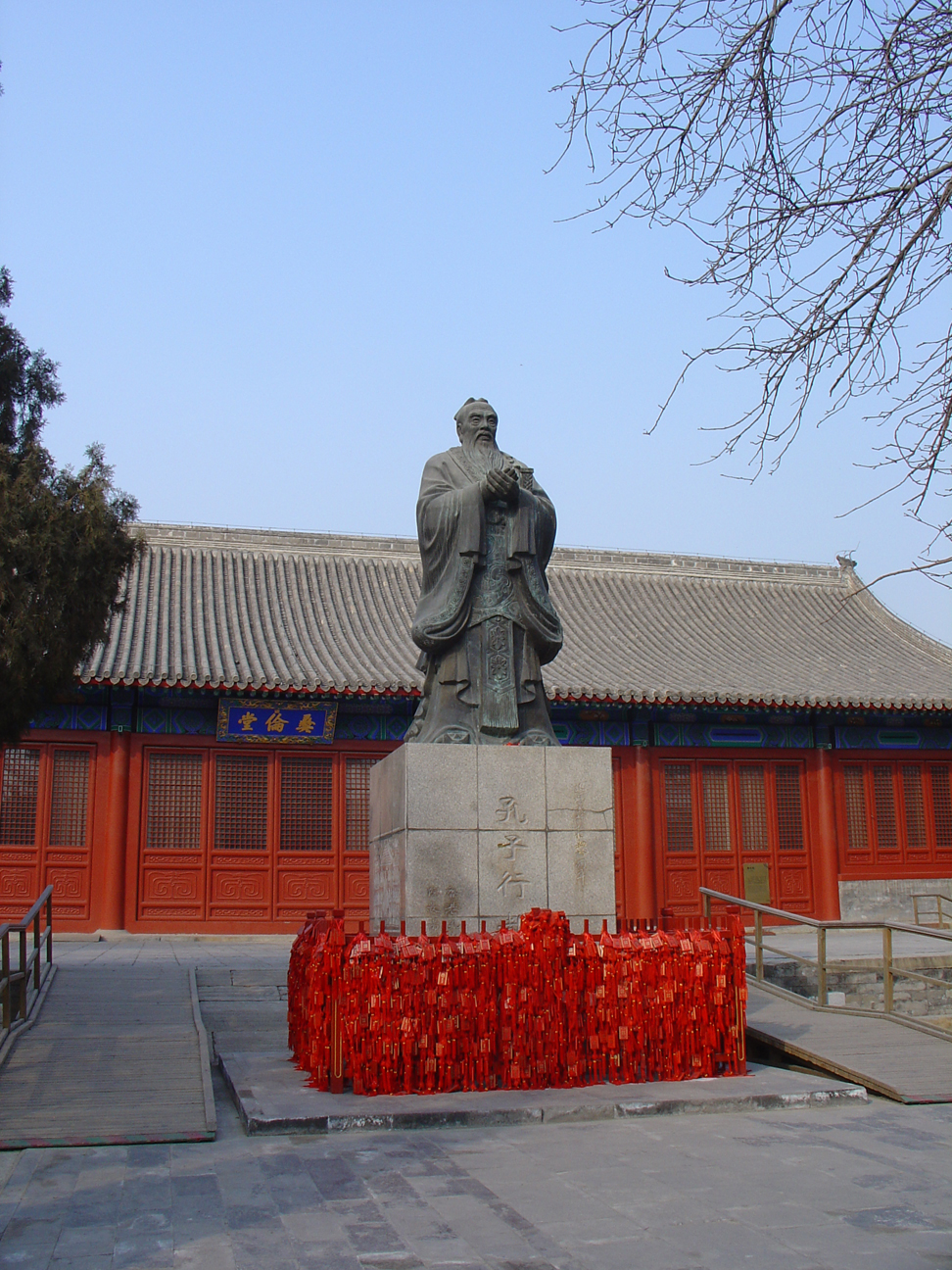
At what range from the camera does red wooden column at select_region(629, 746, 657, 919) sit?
1761cm

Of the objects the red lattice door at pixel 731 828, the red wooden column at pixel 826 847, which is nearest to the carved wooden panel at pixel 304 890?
the red lattice door at pixel 731 828

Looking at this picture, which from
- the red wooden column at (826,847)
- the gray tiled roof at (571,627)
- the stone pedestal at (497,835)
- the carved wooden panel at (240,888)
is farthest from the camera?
the red wooden column at (826,847)

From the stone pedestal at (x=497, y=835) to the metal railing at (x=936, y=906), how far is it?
12.7 m

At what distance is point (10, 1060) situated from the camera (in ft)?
22.0

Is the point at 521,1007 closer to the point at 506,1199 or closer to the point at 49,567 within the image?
the point at 506,1199

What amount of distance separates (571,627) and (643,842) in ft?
14.6

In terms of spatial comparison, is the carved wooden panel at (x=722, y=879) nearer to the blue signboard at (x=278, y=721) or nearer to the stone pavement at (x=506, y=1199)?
the blue signboard at (x=278, y=721)

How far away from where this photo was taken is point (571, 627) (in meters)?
20.7

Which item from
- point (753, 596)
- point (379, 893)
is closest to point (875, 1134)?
point (379, 893)

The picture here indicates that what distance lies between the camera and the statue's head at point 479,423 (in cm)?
773

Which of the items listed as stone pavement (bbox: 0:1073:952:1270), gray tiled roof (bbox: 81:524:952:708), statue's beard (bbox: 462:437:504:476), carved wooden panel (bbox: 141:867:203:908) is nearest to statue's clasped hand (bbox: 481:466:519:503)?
statue's beard (bbox: 462:437:504:476)

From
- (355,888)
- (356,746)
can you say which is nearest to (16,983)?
(355,888)

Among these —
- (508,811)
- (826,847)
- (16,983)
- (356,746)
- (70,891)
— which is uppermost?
(356,746)

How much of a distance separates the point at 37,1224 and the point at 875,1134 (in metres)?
3.48
